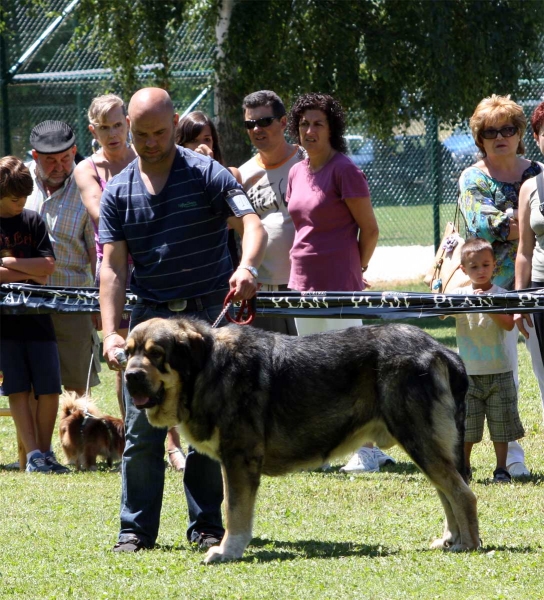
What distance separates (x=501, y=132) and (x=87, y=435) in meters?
3.73

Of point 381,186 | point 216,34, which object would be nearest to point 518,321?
point 216,34

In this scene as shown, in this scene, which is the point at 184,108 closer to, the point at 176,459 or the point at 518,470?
the point at 176,459

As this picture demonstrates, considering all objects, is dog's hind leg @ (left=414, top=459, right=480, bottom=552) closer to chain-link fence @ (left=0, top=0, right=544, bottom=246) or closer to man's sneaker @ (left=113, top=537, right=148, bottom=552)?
man's sneaker @ (left=113, top=537, right=148, bottom=552)

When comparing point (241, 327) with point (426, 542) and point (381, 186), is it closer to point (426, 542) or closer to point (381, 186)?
point (426, 542)

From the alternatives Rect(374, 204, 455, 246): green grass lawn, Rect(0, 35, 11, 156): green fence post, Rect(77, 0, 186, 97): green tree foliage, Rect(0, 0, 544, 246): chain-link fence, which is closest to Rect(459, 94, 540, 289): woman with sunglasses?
Rect(77, 0, 186, 97): green tree foliage

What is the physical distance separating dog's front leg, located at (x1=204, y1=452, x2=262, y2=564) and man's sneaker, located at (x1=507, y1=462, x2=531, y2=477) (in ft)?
8.38

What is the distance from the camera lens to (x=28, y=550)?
528 centimetres

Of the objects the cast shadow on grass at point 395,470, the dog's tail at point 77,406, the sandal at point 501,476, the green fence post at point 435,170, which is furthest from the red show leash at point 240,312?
the green fence post at point 435,170

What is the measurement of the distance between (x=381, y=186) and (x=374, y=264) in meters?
2.24

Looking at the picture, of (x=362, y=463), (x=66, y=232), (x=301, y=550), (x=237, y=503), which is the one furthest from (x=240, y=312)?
(x=66, y=232)

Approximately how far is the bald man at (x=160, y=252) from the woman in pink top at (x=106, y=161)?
2.03 m

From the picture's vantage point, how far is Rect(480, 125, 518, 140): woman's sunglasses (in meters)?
6.85

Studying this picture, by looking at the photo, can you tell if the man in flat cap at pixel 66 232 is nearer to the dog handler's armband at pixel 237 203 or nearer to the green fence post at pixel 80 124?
the dog handler's armband at pixel 237 203

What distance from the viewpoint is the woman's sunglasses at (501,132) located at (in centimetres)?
685
